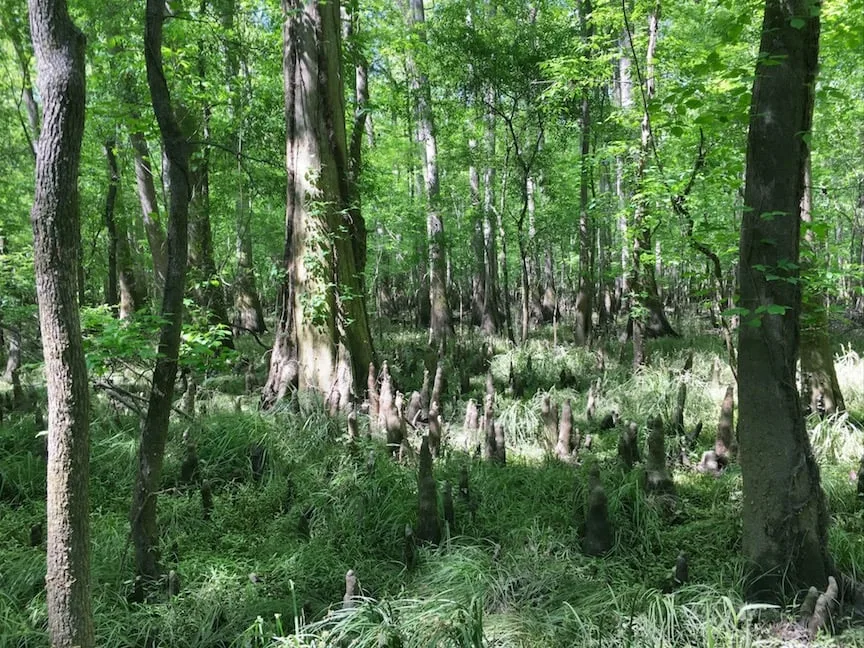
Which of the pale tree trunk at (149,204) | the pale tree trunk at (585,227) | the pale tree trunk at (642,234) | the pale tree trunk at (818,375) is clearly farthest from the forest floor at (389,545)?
the pale tree trunk at (585,227)

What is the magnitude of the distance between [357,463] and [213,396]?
2982 millimetres

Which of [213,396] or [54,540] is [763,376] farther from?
[213,396]

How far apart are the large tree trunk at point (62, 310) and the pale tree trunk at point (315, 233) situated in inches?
159

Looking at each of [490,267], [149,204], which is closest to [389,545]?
[149,204]

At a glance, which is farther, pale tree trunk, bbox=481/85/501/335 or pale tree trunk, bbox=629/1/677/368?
pale tree trunk, bbox=481/85/501/335

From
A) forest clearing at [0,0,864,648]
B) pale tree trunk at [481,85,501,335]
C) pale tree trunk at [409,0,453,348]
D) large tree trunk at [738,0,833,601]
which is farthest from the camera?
pale tree trunk at [481,85,501,335]

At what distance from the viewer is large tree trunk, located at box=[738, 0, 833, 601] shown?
285cm

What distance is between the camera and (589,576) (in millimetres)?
3324

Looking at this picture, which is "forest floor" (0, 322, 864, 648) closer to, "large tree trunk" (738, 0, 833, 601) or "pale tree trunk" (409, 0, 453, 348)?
"large tree trunk" (738, 0, 833, 601)

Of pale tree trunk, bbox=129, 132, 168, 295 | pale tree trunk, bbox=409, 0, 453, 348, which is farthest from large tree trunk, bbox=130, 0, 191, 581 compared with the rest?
pale tree trunk, bbox=409, 0, 453, 348

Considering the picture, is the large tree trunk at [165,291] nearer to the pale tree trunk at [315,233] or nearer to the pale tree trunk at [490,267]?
the pale tree trunk at [315,233]

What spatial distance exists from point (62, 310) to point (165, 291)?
39.3 inches

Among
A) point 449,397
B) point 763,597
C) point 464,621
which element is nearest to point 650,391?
point 449,397

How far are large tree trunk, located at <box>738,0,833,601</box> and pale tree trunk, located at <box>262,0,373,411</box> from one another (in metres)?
4.24
